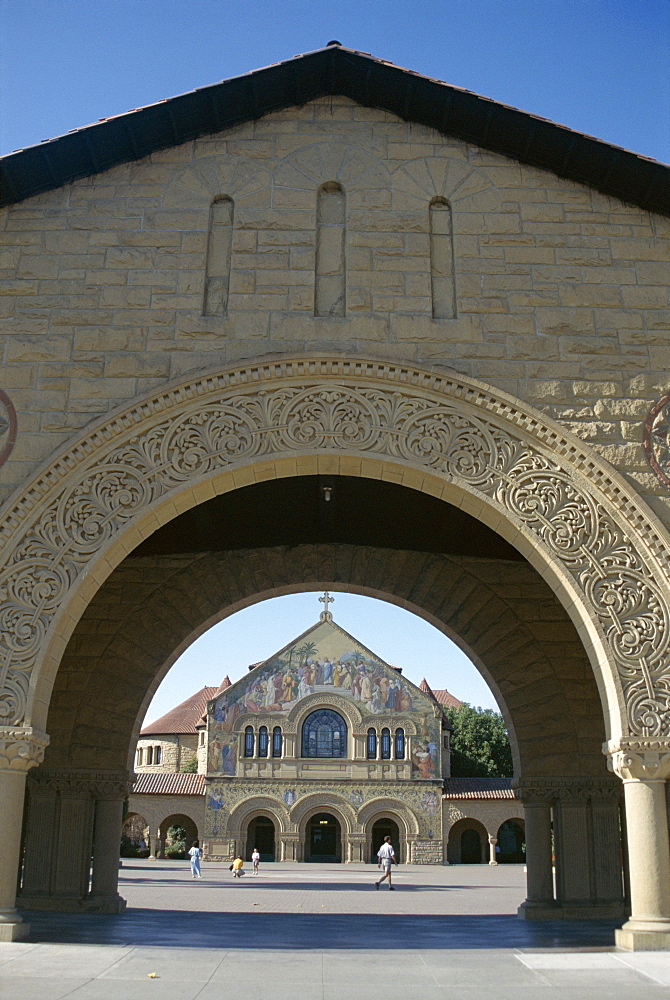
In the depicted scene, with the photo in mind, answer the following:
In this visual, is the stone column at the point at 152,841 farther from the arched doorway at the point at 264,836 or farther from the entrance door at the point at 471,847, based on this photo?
the entrance door at the point at 471,847

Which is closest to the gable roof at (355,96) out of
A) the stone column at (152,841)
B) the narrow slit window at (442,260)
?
the narrow slit window at (442,260)

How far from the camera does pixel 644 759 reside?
25.7 feet

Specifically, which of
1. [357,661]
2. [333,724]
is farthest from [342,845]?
[357,661]

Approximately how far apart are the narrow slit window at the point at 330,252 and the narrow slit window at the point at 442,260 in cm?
94

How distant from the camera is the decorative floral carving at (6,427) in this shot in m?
8.77

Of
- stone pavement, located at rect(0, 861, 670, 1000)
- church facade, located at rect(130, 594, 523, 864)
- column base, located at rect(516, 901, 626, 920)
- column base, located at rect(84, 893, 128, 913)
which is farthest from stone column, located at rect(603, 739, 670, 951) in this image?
church facade, located at rect(130, 594, 523, 864)

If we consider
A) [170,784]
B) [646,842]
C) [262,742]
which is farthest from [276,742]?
[646,842]

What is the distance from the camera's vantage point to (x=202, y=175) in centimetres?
995

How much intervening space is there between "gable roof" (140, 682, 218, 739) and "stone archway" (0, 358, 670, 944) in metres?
45.1

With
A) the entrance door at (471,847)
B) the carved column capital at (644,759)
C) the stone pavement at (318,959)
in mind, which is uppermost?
the carved column capital at (644,759)

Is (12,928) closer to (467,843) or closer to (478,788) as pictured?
(478,788)

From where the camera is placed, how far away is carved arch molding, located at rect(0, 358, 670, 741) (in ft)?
27.0

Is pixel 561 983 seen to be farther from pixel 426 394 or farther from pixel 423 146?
pixel 423 146

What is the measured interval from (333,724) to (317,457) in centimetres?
3792
